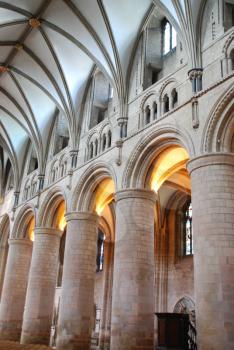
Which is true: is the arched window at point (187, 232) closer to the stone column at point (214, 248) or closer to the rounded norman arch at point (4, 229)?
the stone column at point (214, 248)

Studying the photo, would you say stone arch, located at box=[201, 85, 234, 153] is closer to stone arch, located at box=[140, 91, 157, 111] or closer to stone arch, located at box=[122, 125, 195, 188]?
stone arch, located at box=[122, 125, 195, 188]

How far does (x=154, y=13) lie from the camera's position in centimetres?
1608

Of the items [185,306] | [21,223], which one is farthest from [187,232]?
[21,223]

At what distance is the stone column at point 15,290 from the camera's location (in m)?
21.5

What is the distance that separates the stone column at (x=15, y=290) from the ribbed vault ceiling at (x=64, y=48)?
16.8 feet

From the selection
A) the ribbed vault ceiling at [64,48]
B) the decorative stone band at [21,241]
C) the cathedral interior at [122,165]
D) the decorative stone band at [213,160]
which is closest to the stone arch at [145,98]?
the cathedral interior at [122,165]

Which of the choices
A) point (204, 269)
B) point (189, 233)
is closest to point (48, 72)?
point (189, 233)

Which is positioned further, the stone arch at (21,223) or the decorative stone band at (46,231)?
the stone arch at (21,223)

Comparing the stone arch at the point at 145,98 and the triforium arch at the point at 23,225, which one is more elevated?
the stone arch at the point at 145,98

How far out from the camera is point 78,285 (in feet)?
51.2

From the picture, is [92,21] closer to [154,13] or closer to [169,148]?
[154,13]

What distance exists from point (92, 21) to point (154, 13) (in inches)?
97.7

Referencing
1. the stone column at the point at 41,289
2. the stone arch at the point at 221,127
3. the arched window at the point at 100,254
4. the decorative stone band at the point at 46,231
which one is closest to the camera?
the stone arch at the point at 221,127

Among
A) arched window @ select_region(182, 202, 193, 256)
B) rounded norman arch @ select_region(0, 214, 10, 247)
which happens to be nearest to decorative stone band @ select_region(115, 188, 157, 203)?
arched window @ select_region(182, 202, 193, 256)
